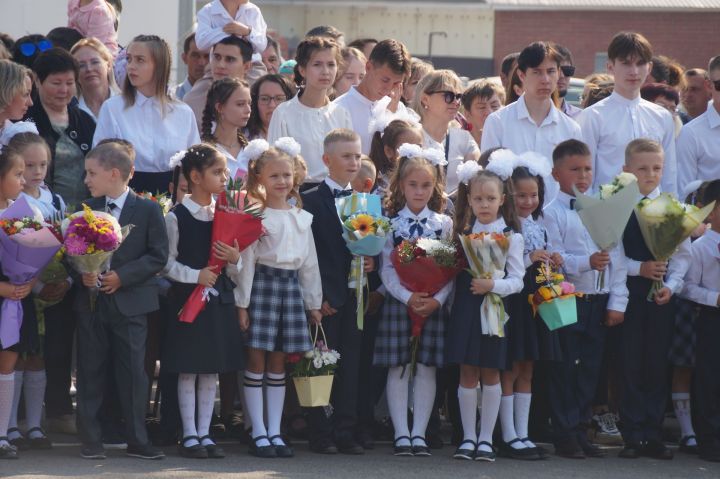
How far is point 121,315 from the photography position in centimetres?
737

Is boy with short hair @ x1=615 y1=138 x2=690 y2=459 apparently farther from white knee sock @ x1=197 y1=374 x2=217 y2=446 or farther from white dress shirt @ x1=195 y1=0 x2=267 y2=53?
white dress shirt @ x1=195 y1=0 x2=267 y2=53

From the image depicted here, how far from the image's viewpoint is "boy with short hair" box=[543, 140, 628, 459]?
809 cm

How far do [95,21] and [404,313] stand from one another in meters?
4.40

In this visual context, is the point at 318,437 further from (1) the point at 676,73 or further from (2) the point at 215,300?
(1) the point at 676,73

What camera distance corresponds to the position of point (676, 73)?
11773 millimetres

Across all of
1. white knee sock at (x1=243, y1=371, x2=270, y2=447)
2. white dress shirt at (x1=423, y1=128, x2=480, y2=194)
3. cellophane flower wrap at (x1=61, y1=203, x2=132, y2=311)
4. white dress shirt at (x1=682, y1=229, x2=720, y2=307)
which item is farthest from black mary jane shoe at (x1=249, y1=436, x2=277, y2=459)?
white dress shirt at (x1=682, y1=229, x2=720, y2=307)

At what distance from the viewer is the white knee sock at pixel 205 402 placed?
7566 mm

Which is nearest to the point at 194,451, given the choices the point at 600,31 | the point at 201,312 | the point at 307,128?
the point at 201,312

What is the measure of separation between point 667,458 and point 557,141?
2.38 m

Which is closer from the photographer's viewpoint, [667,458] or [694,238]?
[667,458]

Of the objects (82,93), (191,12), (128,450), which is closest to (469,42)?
(191,12)

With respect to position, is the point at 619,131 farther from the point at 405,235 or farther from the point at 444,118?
the point at 405,235

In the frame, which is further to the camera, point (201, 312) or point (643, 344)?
point (643, 344)

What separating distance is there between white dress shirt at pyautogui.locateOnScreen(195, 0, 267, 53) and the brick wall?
24.9 metres
